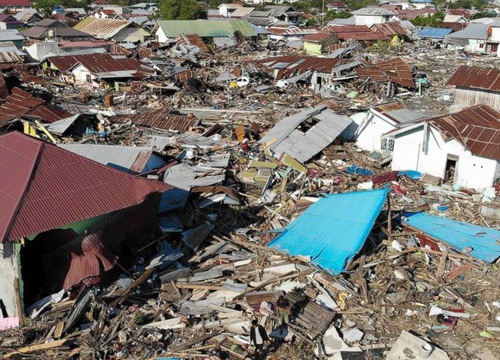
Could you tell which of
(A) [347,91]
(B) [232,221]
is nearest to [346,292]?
(B) [232,221]

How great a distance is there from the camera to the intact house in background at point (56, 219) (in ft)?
33.1

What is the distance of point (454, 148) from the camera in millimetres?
17641

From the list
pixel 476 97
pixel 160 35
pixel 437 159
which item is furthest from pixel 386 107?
pixel 160 35

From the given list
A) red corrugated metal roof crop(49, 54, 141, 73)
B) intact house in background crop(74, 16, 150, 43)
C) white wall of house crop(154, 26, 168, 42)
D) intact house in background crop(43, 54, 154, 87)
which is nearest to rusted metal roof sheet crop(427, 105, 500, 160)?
intact house in background crop(43, 54, 154, 87)

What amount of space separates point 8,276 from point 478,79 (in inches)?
958

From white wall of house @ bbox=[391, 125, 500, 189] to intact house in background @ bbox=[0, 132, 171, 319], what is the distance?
1045cm

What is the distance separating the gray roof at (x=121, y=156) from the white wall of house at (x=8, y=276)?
239 inches

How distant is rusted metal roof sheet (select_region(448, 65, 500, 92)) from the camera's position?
1032 inches

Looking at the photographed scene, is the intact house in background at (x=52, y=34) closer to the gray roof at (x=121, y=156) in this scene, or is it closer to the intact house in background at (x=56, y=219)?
the gray roof at (x=121, y=156)

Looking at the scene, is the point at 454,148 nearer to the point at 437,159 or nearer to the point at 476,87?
the point at 437,159

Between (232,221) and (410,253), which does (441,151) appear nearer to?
(410,253)

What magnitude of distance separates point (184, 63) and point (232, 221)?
28.4m

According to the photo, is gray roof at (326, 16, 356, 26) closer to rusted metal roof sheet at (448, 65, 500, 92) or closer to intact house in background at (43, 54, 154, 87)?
intact house in background at (43, 54, 154, 87)

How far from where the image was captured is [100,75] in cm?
3519
